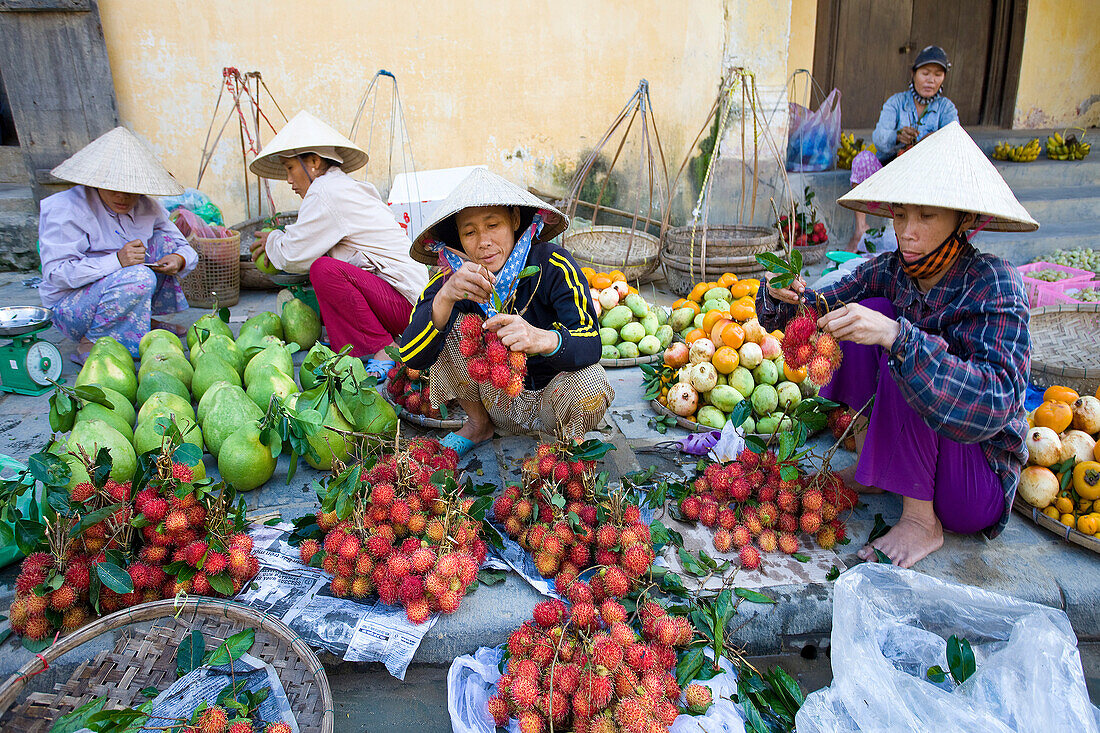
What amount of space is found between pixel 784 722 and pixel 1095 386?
6.80ft

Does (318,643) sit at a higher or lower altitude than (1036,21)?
lower

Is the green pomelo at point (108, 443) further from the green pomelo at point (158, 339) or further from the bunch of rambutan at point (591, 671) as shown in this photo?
the bunch of rambutan at point (591, 671)

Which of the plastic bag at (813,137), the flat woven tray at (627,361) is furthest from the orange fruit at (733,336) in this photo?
the plastic bag at (813,137)

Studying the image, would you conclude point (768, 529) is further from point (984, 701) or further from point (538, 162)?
point (538, 162)

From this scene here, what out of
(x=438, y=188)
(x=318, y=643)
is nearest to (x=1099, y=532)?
(x=318, y=643)

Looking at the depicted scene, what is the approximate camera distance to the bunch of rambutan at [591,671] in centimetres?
128

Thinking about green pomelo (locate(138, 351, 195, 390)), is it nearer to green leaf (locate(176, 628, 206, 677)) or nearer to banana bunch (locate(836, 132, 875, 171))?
green leaf (locate(176, 628, 206, 677))

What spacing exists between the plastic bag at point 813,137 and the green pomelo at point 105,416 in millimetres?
5128

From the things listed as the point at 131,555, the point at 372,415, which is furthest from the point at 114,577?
the point at 372,415

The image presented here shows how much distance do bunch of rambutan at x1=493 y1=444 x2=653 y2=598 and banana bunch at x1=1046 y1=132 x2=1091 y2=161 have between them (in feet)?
20.6

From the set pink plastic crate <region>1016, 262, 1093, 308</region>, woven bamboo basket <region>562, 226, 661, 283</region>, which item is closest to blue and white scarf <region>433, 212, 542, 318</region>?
woven bamboo basket <region>562, 226, 661, 283</region>

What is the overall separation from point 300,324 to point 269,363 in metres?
0.84

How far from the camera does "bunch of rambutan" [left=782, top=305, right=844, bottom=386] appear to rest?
1672 mm

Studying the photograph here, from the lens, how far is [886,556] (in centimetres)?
183
